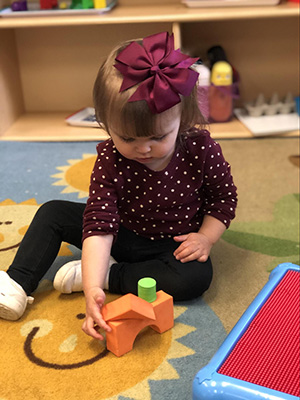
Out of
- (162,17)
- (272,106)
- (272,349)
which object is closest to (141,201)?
(272,349)

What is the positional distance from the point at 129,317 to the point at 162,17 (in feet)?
3.69

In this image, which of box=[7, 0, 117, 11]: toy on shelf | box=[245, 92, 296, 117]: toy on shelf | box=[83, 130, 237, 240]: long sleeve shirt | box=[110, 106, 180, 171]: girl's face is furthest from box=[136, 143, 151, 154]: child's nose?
box=[245, 92, 296, 117]: toy on shelf

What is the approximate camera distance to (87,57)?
197 centimetres

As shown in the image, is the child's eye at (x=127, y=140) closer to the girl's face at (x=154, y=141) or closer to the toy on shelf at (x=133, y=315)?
the girl's face at (x=154, y=141)

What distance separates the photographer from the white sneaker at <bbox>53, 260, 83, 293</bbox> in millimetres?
945

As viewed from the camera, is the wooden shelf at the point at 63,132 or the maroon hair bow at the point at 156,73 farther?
the wooden shelf at the point at 63,132

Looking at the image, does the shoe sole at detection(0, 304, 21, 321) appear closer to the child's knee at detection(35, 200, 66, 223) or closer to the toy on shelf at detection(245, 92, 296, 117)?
the child's knee at detection(35, 200, 66, 223)

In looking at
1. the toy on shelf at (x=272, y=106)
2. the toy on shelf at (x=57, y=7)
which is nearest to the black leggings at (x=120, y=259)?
the toy on shelf at (x=57, y=7)

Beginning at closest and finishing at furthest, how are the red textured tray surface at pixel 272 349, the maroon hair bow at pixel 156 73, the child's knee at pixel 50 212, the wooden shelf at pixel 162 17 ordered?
the red textured tray surface at pixel 272 349
the maroon hair bow at pixel 156 73
the child's knee at pixel 50 212
the wooden shelf at pixel 162 17

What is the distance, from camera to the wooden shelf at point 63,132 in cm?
173

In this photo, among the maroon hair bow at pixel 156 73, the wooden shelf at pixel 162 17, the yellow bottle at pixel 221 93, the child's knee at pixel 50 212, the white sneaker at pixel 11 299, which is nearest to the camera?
the maroon hair bow at pixel 156 73

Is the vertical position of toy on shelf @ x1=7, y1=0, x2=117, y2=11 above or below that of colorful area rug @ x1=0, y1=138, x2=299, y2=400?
above

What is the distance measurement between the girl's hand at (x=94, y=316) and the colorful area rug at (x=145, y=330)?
0.04 metres

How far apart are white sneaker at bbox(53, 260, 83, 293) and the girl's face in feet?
0.81
